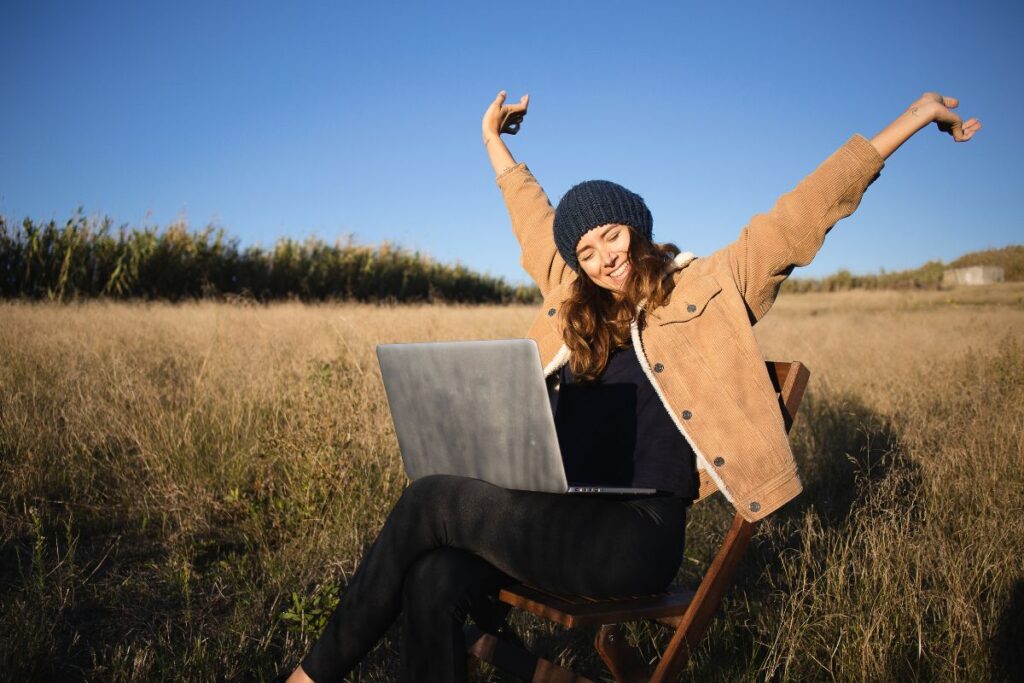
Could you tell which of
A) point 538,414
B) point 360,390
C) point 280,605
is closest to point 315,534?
point 280,605

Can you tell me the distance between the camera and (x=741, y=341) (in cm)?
200

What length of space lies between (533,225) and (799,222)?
41.0 inches

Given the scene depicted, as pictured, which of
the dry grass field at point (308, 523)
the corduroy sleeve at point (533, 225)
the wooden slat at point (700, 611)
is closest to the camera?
the wooden slat at point (700, 611)

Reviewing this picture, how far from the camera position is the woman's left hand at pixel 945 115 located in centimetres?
189

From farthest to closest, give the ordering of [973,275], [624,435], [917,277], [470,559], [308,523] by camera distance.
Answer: [917,277], [973,275], [308,523], [624,435], [470,559]

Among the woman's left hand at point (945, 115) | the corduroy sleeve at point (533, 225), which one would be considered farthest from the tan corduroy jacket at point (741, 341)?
the corduroy sleeve at point (533, 225)

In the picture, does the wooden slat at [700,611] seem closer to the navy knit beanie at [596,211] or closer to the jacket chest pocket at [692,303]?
the jacket chest pocket at [692,303]

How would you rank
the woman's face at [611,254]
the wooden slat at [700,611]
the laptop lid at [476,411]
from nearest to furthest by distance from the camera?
the laptop lid at [476,411] → the wooden slat at [700,611] → the woman's face at [611,254]

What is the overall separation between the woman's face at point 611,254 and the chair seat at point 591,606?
920mm

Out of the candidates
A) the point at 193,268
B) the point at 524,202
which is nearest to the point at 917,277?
the point at 193,268

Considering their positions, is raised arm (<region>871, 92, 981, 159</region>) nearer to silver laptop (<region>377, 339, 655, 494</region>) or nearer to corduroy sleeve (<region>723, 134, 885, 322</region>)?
corduroy sleeve (<region>723, 134, 885, 322</region>)

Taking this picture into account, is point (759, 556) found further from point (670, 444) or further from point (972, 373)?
point (972, 373)

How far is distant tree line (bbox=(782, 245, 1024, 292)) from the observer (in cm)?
1499

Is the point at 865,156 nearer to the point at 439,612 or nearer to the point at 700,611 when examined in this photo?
the point at 700,611
